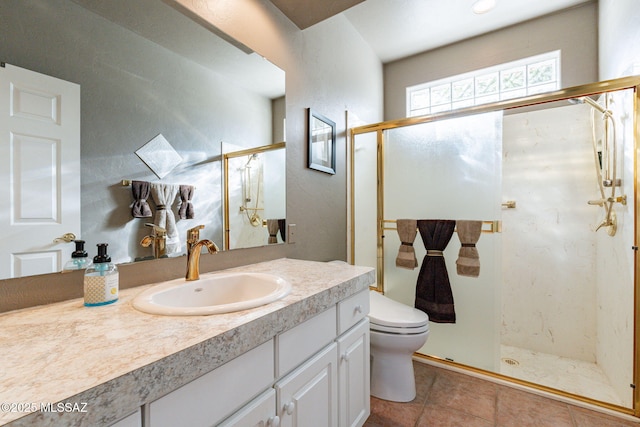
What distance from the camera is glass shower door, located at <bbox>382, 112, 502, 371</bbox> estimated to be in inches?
75.7

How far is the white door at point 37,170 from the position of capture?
749 millimetres

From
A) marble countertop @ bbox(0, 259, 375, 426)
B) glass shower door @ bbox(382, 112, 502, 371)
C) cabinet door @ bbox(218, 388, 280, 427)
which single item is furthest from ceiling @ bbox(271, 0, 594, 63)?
cabinet door @ bbox(218, 388, 280, 427)

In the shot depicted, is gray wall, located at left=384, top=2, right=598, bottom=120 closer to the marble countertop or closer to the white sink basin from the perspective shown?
the white sink basin

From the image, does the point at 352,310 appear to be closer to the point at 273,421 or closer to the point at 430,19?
the point at 273,421

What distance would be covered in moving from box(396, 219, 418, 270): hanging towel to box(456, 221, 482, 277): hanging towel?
0.30m

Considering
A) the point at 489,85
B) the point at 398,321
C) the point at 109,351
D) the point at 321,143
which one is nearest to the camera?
the point at 109,351

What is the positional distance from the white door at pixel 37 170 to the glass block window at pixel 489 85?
9.24 feet

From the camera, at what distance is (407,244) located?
2168 millimetres

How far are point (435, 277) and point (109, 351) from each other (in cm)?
→ 192

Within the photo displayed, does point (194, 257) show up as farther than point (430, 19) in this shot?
No

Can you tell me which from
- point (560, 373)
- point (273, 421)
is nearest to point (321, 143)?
point (273, 421)

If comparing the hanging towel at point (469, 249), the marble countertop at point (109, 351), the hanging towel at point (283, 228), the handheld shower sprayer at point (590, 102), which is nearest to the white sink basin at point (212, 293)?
the marble countertop at point (109, 351)

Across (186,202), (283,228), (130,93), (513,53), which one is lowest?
(283,228)

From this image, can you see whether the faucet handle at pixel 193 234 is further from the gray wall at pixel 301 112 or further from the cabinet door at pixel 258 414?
the cabinet door at pixel 258 414
